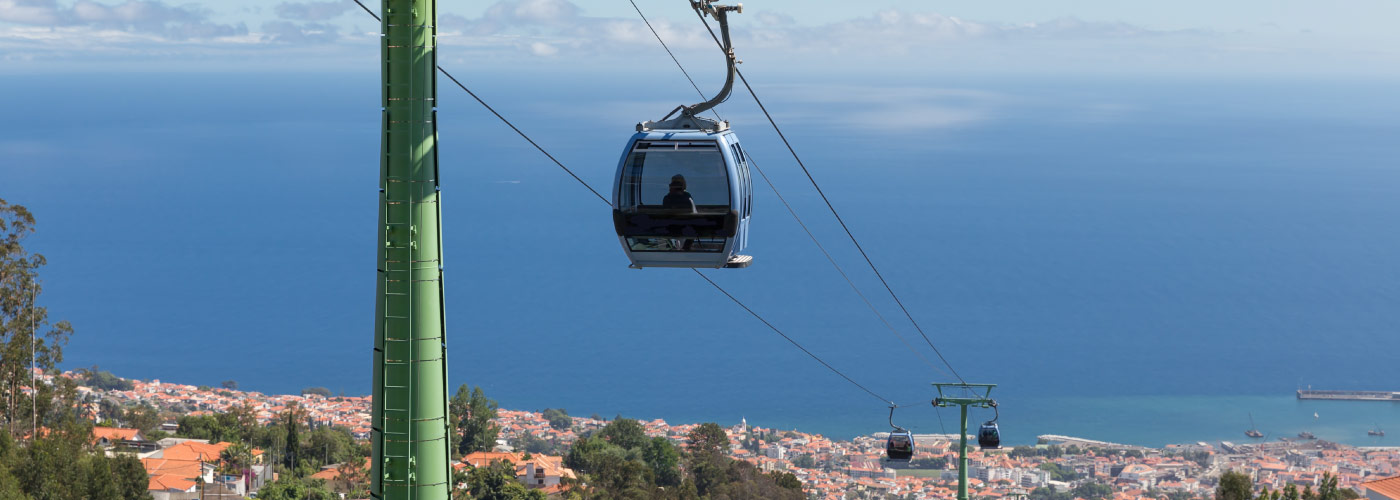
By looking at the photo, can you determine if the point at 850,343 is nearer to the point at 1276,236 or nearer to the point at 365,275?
the point at 365,275

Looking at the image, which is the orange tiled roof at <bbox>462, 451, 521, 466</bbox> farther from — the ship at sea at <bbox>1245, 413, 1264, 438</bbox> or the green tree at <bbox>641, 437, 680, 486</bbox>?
the ship at sea at <bbox>1245, 413, 1264, 438</bbox>

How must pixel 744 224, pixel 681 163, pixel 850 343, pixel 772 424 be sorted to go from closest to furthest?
pixel 681 163 → pixel 744 224 → pixel 772 424 → pixel 850 343

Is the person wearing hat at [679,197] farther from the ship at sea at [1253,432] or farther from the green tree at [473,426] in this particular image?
the ship at sea at [1253,432]

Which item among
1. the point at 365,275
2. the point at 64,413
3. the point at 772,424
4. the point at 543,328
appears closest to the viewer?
the point at 64,413

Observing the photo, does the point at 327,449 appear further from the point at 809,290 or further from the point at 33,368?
the point at 809,290

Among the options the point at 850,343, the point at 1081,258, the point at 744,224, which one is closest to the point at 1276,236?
the point at 1081,258

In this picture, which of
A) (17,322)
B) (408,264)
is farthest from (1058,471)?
(408,264)

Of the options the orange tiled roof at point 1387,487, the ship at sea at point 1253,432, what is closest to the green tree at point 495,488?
the orange tiled roof at point 1387,487
